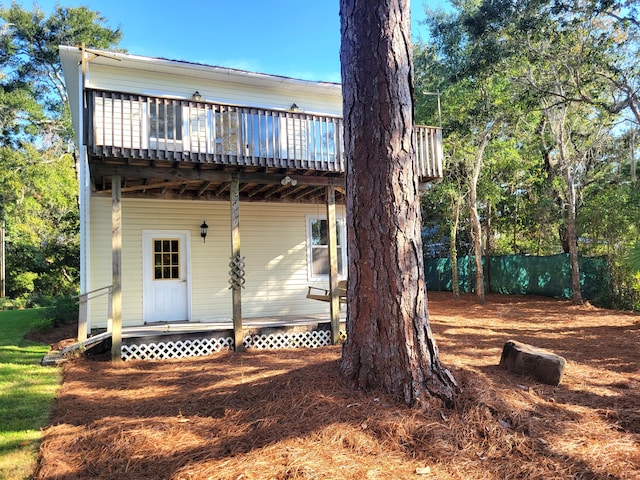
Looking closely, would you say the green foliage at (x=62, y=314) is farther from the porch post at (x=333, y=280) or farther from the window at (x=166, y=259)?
the porch post at (x=333, y=280)

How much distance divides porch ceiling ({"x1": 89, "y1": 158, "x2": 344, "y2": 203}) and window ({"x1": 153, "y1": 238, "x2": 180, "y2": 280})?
3.61ft

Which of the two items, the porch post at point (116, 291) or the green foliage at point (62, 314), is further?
the green foliage at point (62, 314)

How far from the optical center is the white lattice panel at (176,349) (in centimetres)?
763

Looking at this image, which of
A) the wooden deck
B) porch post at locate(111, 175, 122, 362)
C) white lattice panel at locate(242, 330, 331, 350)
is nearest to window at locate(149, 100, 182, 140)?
porch post at locate(111, 175, 122, 362)

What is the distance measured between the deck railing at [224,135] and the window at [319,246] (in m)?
3.04

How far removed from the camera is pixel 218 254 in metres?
10.6

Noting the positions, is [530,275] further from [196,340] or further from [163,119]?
[163,119]

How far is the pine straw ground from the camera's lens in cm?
300

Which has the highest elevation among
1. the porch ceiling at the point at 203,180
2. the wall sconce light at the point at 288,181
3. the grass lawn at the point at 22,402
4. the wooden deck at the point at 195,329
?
the porch ceiling at the point at 203,180

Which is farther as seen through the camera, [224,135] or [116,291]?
[224,135]

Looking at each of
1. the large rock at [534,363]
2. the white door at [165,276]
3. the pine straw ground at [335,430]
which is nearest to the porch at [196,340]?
the white door at [165,276]

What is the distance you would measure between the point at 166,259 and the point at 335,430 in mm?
7830

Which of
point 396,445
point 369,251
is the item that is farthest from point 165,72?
point 396,445

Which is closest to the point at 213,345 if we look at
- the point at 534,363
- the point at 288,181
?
the point at 288,181
